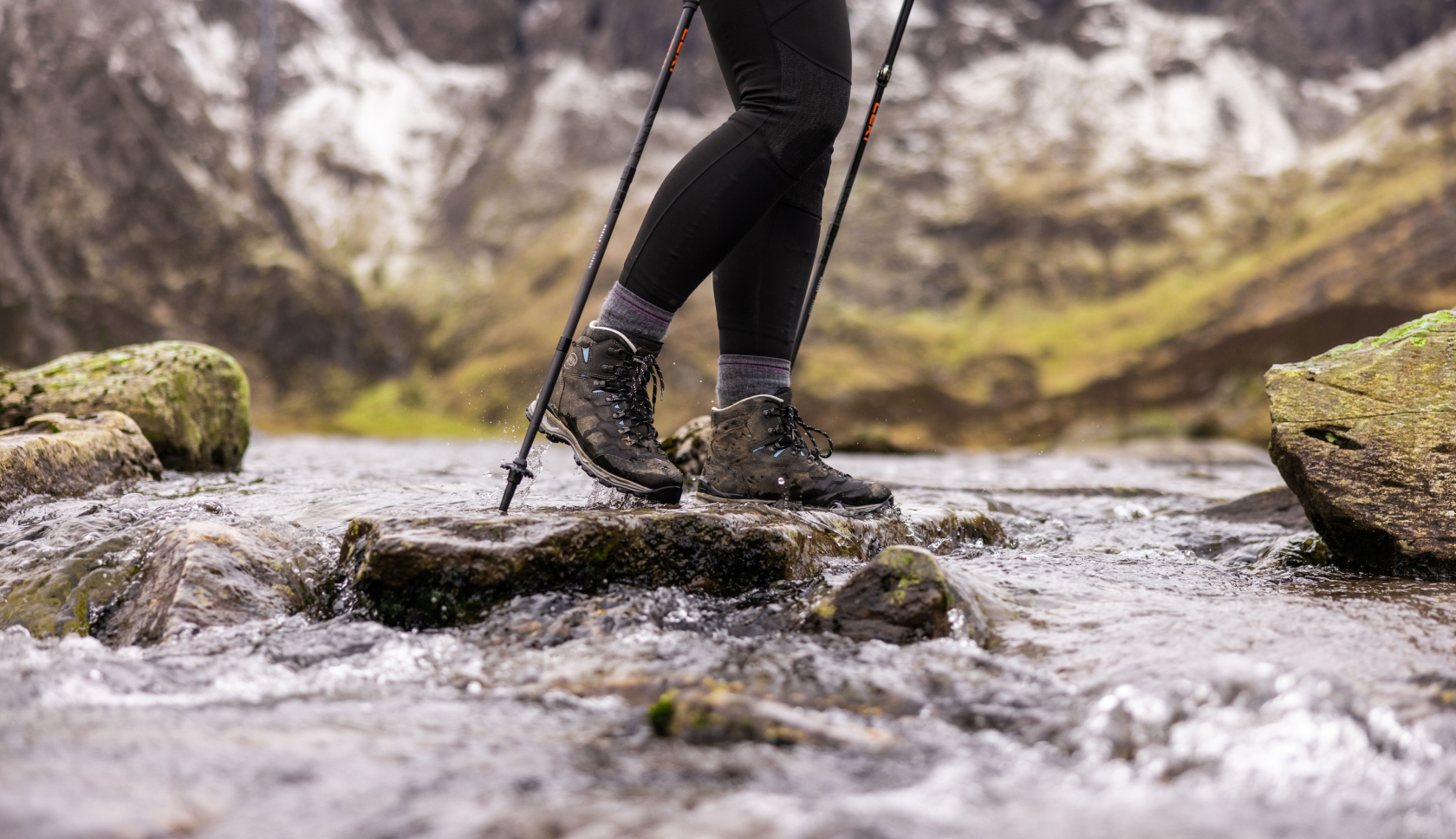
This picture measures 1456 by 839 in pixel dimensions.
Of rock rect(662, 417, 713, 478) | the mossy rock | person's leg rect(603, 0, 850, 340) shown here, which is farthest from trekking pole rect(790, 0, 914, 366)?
rock rect(662, 417, 713, 478)

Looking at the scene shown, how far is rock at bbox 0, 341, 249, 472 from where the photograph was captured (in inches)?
303

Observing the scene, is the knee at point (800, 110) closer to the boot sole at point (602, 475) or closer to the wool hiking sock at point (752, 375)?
the wool hiking sock at point (752, 375)

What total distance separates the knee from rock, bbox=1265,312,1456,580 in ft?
9.96

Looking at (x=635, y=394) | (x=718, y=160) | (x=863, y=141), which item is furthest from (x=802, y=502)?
(x=863, y=141)

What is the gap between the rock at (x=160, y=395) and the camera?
25.3ft

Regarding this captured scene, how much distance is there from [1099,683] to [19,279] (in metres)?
140

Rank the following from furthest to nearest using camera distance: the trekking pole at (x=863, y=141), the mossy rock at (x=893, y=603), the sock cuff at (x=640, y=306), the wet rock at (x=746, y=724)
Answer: the trekking pole at (x=863, y=141) → the sock cuff at (x=640, y=306) → the mossy rock at (x=893, y=603) → the wet rock at (x=746, y=724)

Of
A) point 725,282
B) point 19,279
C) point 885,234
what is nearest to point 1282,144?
point 885,234

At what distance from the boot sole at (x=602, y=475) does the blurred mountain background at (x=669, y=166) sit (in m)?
79.7

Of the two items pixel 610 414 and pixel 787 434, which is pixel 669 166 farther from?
pixel 610 414

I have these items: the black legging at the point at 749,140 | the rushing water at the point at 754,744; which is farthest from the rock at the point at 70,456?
the black legging at the point at 749,140

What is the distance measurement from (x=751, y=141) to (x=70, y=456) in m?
4.88

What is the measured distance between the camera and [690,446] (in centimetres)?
734

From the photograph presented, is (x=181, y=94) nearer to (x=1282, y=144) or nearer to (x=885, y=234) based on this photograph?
(x=885, y=234)
